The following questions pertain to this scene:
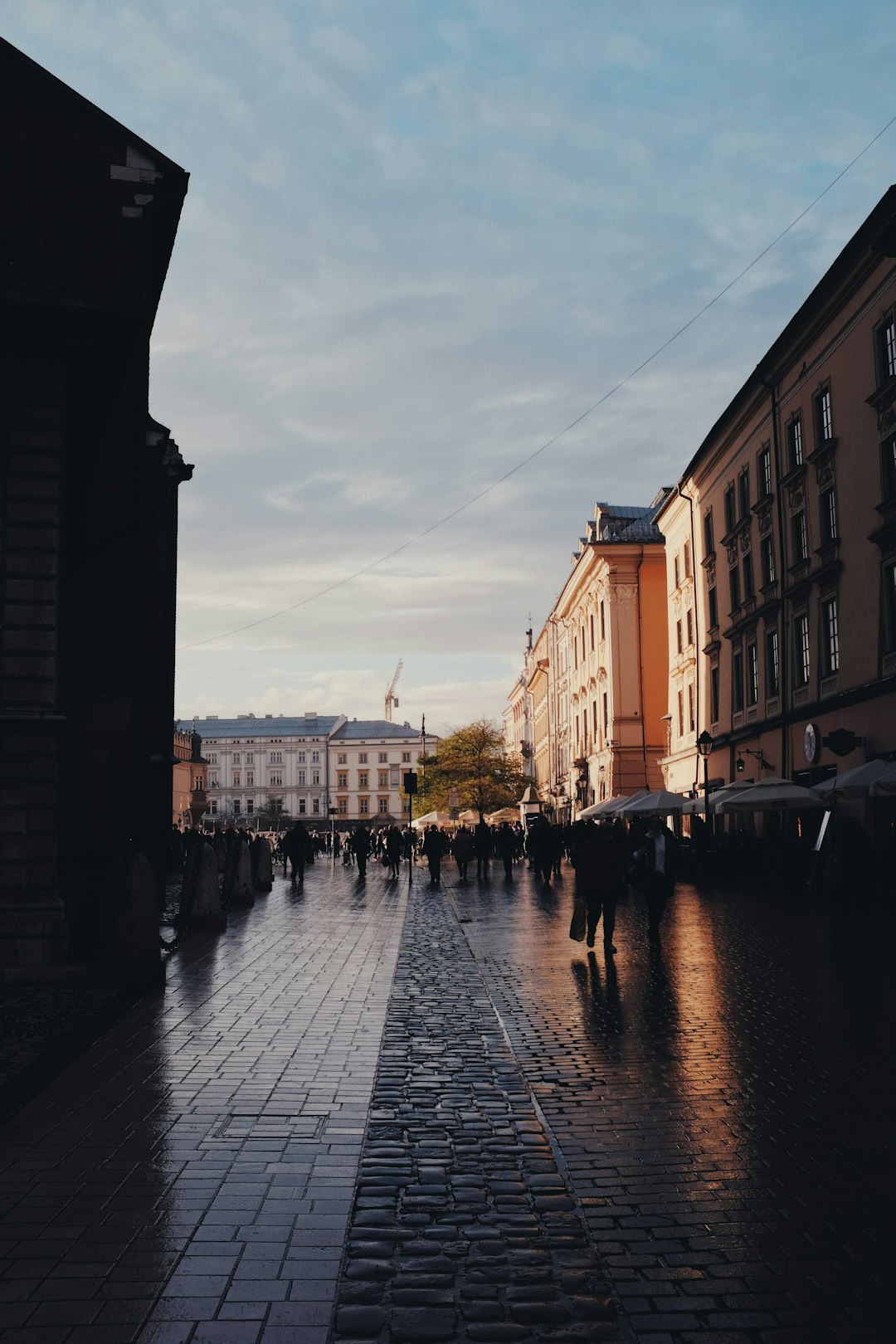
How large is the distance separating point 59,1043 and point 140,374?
15.8m

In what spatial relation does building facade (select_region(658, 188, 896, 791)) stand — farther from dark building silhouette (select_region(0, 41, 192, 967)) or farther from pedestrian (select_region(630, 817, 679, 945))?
dark building silhouette (select_region(0, 41, 192, 967))

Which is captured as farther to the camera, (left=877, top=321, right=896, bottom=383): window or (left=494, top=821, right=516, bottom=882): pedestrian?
(left=494, top=821, right=516, bottom=882): pedestrian

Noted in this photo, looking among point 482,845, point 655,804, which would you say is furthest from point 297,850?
point 655,804

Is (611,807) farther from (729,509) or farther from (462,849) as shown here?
(729,509)

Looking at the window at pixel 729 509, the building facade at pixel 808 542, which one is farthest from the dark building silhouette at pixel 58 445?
the window at pixel 729 509

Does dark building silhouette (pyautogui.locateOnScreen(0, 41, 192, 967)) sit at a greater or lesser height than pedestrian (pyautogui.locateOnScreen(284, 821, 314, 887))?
greater

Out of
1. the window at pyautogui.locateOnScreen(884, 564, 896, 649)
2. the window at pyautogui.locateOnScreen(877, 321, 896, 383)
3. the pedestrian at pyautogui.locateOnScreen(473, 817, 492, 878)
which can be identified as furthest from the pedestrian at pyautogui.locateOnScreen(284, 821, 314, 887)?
the window at pyautogui.locateOnScreen(877, 321, 896, 383)

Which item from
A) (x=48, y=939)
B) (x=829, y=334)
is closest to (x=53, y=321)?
(x=48, y=939)

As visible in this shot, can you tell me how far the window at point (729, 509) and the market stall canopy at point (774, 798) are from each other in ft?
40.9

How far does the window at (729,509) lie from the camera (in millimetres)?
37125

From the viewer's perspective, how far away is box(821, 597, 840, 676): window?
27.8 m

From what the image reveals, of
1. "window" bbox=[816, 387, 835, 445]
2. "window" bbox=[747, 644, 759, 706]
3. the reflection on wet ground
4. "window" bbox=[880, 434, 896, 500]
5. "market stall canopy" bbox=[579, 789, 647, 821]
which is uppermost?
"window" bbox=[816, 387, 835, 445]

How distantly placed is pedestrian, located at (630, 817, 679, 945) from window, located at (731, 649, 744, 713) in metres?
21.7

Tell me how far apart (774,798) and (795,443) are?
10.5 meters
